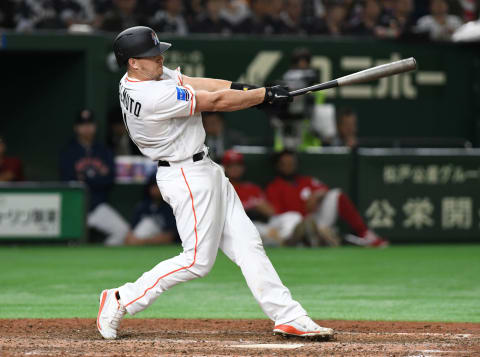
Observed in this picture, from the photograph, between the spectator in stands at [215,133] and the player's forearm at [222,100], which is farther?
the spectator in stands at [215,133]

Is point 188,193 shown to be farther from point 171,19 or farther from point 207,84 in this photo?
point 171,19

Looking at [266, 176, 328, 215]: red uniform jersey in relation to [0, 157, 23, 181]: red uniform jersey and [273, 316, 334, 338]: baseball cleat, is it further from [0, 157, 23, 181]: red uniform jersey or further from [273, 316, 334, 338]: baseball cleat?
[273, 316, 334, 338]: baseball cleat

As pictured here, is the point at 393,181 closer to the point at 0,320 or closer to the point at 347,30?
the point at 347,30

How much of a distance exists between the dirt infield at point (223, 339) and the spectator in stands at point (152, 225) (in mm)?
5470

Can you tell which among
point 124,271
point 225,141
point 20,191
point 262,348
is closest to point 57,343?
point 262,348

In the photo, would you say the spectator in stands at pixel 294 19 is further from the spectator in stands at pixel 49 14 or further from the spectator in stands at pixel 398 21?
the spectator in stands at pixel 49 14

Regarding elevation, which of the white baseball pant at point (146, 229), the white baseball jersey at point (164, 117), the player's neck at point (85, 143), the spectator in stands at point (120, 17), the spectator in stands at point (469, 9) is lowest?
the white baseball pant at point (146, 229)

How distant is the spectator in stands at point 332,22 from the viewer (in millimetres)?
14206

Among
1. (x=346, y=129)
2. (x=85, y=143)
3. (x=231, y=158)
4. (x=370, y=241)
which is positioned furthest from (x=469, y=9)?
(x=85, y=143)

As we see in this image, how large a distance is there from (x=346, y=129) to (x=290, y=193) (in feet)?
4.52

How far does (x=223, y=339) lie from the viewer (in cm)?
543

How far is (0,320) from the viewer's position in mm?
6223

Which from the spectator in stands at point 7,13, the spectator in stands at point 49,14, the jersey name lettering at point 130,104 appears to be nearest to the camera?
the jersey name lettering at point 130,104

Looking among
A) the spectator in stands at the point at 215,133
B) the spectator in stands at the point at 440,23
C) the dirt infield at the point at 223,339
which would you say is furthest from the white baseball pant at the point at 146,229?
the dirt infield at the point at 223,339
